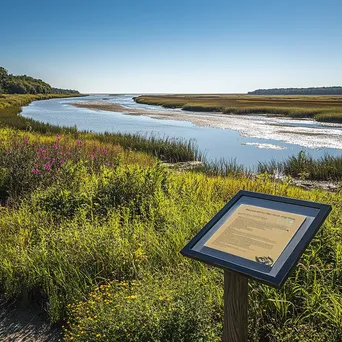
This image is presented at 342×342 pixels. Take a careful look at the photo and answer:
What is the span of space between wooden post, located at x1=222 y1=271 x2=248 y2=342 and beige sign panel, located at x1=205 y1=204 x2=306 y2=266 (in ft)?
0.64

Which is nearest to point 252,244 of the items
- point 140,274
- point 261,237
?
point 261,237

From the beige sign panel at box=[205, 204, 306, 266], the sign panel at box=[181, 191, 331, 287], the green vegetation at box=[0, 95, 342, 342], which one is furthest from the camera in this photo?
the green vegetation at box=[0, 95, 342, 342]

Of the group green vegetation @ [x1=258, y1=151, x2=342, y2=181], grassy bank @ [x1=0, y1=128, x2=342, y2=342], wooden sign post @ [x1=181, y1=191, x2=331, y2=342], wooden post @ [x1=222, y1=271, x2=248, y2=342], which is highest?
wooden sign post @ [x1=181, y1=191, x2=331, y2=342]

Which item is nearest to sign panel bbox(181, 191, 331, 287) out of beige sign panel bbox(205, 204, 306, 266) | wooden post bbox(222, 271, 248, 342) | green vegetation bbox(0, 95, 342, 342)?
beige sign panel bbox(205, 204, 306, 266)

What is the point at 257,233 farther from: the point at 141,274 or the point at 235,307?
the point at 141,274

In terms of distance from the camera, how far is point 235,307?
8.59 ft

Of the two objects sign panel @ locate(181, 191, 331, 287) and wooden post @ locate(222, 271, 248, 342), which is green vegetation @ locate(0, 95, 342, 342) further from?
sign panel @ locate(181, 191, 331, 287)

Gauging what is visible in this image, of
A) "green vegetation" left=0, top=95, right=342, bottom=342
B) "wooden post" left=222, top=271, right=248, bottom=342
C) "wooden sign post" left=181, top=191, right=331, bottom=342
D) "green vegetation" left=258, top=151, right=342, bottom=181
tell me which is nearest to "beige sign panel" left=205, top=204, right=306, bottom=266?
"wooden sign post" left=181, top=191, right=331, bottom=342

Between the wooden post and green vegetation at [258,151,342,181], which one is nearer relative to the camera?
the wooden post

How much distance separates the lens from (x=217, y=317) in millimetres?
3527

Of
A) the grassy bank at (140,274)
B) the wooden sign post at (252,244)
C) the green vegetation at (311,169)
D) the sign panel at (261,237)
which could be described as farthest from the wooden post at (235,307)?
the green vegetation at (311,169)

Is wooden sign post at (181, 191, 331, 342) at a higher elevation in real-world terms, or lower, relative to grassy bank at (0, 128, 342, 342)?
higher

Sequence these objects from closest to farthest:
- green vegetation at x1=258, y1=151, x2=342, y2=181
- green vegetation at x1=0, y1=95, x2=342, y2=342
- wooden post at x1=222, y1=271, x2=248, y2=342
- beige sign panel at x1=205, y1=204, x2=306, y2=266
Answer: beige sign panel at x1=205, y1=204, x2=306, y2=266, wooden post at x1=222, y1=271, x2=248, y2=342, green vegetation at x1=0, y1=95, x2=342, y2=342, green vegetation at x1=258, y1=151, x2=342, y2=181

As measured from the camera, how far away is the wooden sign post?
2363mm
